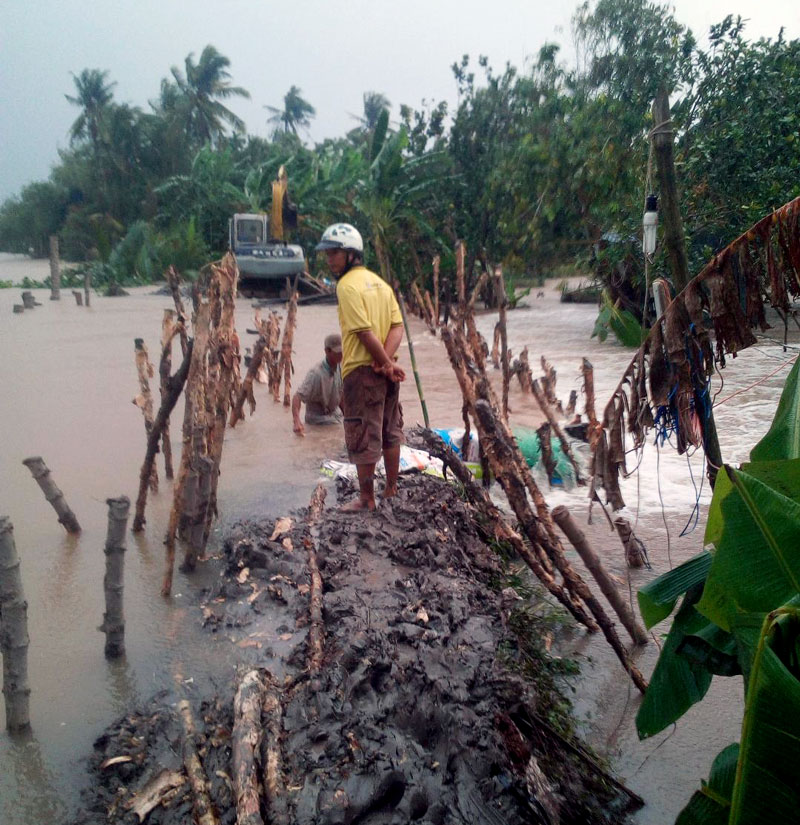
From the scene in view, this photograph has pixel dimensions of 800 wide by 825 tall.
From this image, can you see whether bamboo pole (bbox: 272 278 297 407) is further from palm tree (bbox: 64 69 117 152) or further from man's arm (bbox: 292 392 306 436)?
palm tree (bbox: 64 69 117 152)

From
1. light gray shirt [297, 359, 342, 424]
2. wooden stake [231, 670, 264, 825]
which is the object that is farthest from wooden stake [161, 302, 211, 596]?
light gray shirt [297, 359, 342, 424]

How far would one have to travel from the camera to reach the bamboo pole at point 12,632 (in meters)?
2.55

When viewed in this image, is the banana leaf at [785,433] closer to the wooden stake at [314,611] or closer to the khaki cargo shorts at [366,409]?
the wooden stake at [314,611]

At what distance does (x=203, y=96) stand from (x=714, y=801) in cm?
4255

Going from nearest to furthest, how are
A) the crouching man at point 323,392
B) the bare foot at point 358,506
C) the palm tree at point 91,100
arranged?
1. the bare foot at point 358,506
2. the crouching man at point 323,392
3. the palm tree at point 91,100

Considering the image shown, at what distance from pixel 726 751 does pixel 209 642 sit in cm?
224

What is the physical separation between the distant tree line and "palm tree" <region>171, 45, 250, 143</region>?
0.09 m

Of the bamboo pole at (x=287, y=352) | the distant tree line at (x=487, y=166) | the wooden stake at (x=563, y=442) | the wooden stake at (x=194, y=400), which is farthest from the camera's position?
the distant tree line at (x=487, y=166)

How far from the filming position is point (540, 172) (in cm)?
1405

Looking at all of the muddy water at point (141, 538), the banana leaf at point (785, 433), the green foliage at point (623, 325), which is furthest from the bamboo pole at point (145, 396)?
the green foliage at point (623, 325)

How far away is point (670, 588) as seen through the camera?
2117 mm

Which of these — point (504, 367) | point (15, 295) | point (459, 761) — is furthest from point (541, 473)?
point (15, 295)

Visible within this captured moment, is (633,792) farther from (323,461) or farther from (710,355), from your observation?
(323,461)

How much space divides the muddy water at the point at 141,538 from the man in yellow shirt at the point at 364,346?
1.06 metres
